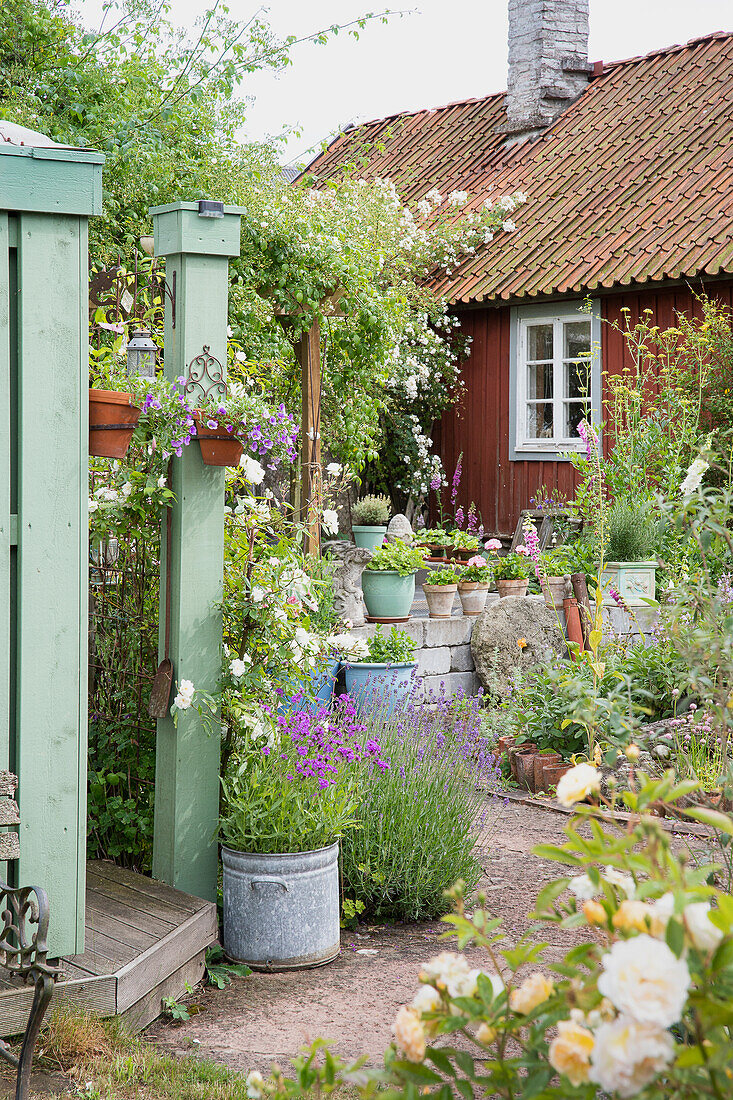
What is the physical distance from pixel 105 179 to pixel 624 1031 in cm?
701

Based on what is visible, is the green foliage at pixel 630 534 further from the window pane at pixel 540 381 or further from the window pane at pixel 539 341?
the window pane at pixel 539 341

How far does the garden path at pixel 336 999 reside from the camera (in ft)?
10.4

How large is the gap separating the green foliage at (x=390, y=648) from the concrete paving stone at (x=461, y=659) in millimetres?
967

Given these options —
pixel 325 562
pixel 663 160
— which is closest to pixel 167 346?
pixel 325 562

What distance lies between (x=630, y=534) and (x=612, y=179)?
195 inches

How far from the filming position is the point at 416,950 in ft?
13.1

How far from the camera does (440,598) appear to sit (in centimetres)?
779

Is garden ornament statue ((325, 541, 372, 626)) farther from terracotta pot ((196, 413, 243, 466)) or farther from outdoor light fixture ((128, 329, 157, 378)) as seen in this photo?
terracotta pot ((196, 413, 243, 466))

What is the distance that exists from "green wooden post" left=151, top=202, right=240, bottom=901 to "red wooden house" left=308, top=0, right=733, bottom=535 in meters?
6.03

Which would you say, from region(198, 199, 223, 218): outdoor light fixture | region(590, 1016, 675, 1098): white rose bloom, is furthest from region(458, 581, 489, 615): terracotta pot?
region(590, 1016, 675, 1098): white rose bloom

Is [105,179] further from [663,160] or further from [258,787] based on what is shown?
[663,160]

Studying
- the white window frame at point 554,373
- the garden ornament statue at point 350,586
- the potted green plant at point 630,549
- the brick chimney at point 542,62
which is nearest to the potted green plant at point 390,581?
the garden ornament statue at point 350,586

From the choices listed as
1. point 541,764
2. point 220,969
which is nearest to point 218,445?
point 220,969

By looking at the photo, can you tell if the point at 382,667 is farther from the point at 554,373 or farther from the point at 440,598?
the point at 554,373
